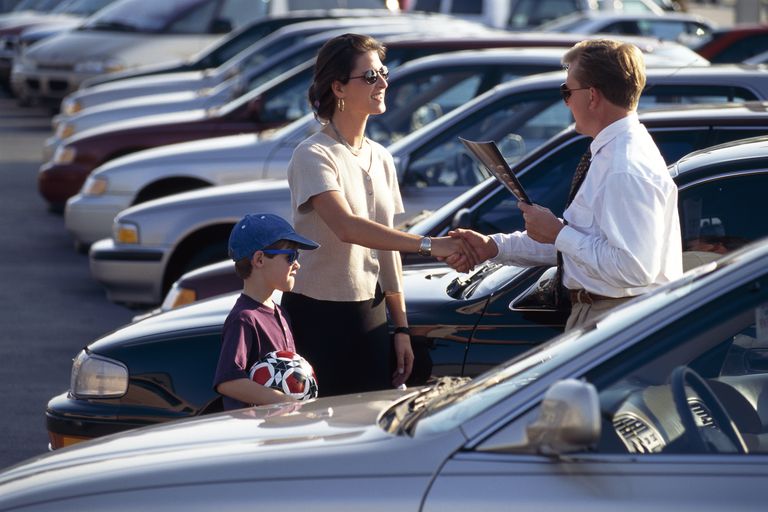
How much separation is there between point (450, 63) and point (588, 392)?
6.33 meters

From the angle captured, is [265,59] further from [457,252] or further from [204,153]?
[457,252]

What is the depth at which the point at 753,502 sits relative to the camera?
2.62 metres

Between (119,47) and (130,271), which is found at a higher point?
(119,47)

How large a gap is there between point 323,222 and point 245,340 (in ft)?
1.67

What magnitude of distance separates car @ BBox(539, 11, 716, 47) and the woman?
583 inches

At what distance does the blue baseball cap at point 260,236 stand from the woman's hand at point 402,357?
18.8 inches

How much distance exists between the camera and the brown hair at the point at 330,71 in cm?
434

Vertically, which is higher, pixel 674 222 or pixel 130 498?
pixel 674 222

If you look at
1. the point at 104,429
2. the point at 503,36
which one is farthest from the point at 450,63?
the point at 104,429

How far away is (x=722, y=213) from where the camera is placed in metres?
4.43

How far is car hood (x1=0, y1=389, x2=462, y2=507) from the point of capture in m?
2.82

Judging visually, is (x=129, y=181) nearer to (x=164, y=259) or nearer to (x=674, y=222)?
(x=164, y=259)

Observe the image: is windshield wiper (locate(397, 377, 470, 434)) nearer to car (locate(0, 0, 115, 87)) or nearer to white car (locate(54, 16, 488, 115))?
white car (locate(54, 16, 488, 115))

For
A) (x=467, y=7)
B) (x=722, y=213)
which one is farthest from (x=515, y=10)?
(x=722, y=213)
